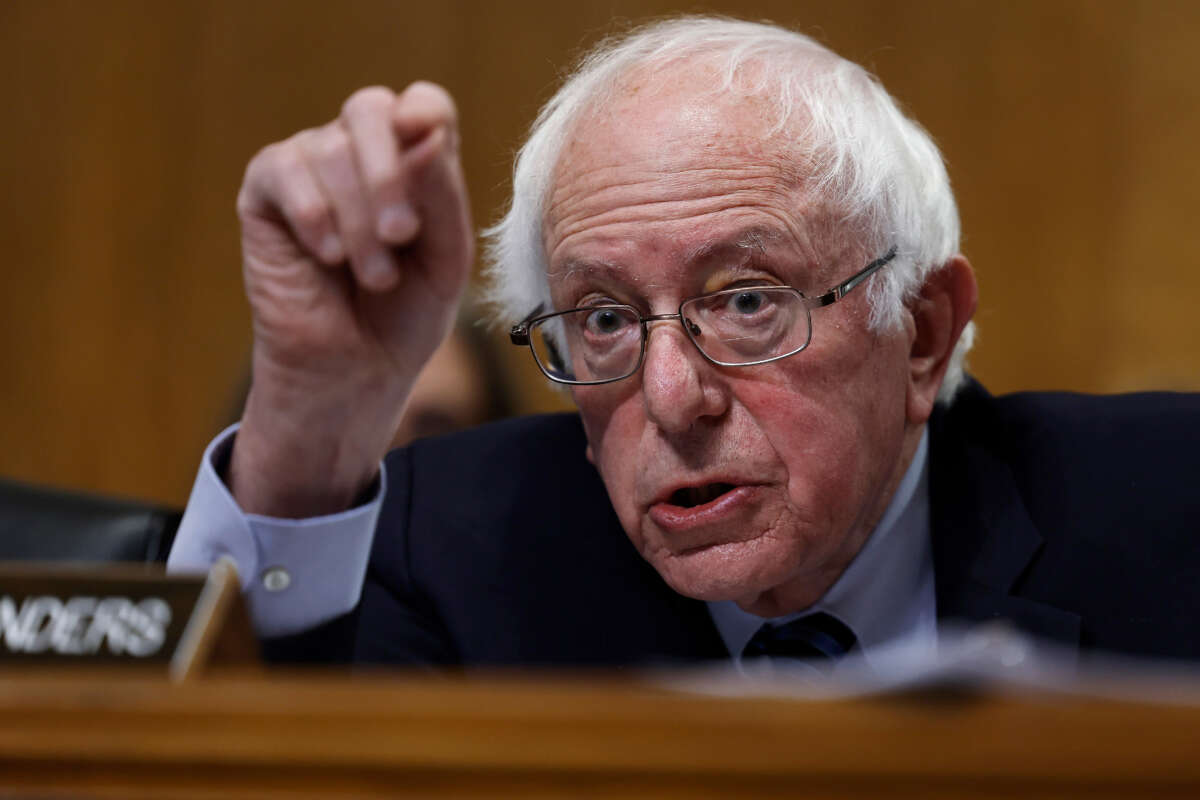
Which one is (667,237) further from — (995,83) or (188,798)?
(995,83)

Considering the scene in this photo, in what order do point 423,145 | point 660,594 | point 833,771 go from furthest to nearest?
point 660,594 → point 423,145 → point 833,771

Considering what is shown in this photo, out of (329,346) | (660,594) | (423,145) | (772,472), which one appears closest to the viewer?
(423,145)

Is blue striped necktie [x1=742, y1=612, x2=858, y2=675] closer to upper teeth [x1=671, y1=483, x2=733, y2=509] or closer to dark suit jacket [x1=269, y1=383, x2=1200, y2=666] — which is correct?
dark suit jacket [x1=269, y1=383, x2=1200, y2=666]

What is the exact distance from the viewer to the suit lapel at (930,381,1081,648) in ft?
4.73

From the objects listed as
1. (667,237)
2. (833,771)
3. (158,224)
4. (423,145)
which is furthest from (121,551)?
(158,224)

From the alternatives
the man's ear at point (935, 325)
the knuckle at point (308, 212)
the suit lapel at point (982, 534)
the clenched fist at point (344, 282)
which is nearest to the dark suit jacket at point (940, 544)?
the suit lapel at point (982, 534)

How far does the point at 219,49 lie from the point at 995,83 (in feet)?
7.35

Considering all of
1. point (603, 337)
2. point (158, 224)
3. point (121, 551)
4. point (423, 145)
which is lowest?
point (158, 224)

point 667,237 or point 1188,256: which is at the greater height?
point 667,237

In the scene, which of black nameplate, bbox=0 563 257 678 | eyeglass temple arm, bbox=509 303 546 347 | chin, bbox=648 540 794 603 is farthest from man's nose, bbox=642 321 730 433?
black nameplate, bbox=0 563 257 678

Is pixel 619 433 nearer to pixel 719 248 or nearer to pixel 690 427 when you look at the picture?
pixel 690 427

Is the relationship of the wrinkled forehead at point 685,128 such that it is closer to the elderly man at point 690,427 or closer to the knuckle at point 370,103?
the elderly man at point 690,427

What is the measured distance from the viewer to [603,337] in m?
1.46

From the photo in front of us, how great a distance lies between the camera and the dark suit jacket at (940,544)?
4.75 ft
